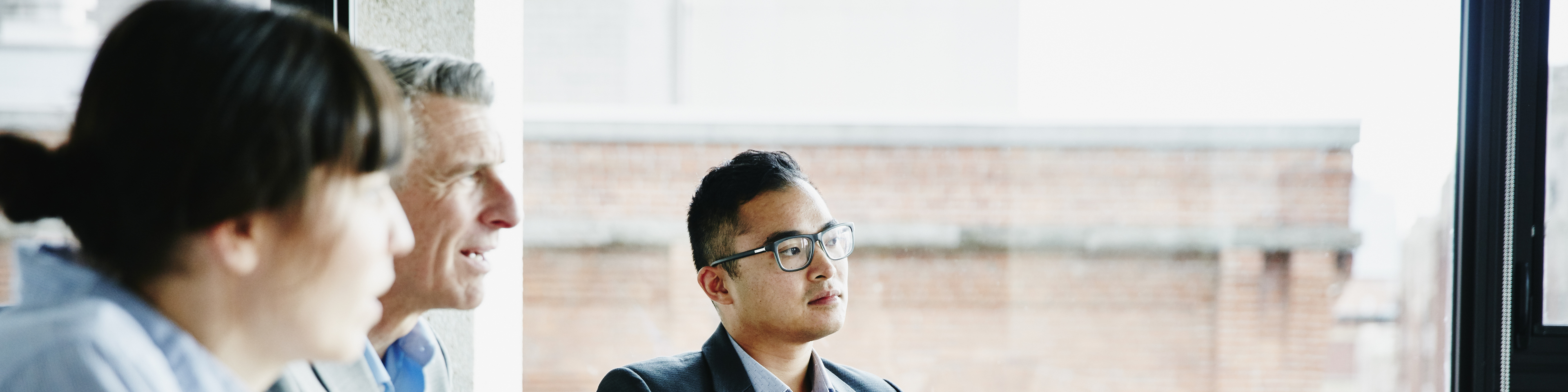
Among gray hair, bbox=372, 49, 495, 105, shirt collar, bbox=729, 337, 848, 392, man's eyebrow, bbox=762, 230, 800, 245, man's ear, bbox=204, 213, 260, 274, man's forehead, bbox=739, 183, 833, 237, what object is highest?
gray hair, bbox=372, 49, 495, 105

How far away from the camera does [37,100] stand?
3.89ft

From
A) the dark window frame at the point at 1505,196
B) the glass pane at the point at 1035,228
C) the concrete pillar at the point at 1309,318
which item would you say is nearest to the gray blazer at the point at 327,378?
the dark window frame at the point at 1505,196

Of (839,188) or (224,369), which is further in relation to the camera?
A: (839,188)

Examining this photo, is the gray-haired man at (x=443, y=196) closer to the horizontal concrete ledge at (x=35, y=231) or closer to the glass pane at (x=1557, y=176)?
the horizontal concrete ledge at (x=35, y=231)

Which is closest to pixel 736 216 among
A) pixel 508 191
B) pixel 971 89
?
pixel 508 191

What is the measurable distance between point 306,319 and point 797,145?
13.6 feet

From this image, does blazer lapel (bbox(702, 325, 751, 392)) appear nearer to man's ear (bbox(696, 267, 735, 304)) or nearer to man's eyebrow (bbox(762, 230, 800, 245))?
man's ear (bbox(696, 267, 735, 304))

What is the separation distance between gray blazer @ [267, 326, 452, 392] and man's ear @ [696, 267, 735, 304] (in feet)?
1.85

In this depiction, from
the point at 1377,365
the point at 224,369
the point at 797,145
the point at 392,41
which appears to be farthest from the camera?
the point at 797,145

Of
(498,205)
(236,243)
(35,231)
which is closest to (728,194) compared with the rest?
(498,205)

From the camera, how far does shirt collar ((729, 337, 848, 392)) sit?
134 cm

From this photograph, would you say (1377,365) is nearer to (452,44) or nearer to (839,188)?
(839,188)

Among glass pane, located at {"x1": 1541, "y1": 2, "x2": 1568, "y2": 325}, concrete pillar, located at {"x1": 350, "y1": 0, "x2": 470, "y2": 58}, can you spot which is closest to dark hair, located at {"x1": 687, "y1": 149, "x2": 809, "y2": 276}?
concrete pillar, located at {"x1": 350, "y1": 0, "x2": 470, "y2": 58}

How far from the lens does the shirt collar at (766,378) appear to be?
1341 millimetres
